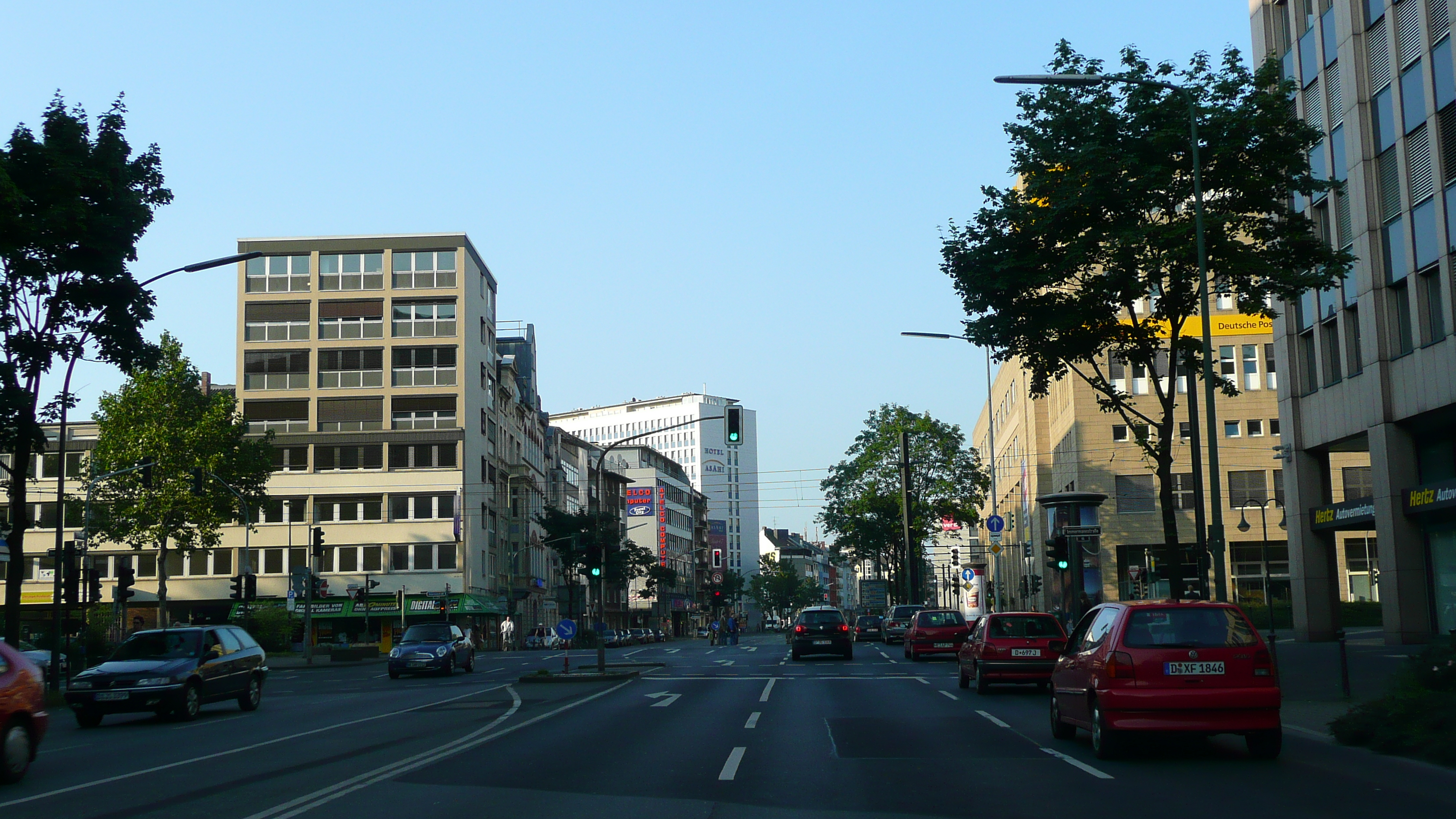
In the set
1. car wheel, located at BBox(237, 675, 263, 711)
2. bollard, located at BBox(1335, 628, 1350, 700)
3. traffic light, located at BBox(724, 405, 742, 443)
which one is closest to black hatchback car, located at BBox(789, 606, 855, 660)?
traffic light, located at BBox(724, 405, 742, 443)

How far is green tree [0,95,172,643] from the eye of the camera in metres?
26.2

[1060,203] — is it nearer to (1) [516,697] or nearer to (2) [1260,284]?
(2) [1260,284]

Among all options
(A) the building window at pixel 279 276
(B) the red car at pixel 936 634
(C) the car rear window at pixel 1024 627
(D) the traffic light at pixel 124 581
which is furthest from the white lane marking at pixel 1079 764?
(A) the building window at pixel 279 276

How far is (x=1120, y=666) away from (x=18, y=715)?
34.8 feet

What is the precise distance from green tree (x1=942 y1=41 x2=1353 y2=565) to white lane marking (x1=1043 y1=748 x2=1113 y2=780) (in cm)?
976

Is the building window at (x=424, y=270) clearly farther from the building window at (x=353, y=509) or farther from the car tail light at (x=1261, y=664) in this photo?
the car tail light at (x=1261, y=664)

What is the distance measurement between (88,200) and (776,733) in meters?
19.9

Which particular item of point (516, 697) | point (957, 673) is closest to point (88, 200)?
point (516, 697)

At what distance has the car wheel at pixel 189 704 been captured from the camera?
69.6ft

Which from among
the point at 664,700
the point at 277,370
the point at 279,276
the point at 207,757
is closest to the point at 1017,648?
the point at 664,700

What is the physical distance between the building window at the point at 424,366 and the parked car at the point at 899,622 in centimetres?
3365

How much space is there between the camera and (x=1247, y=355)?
66.1 m

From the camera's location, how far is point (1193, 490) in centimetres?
A: 6531

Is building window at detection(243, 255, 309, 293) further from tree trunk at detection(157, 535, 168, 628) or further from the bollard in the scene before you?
the bollard
